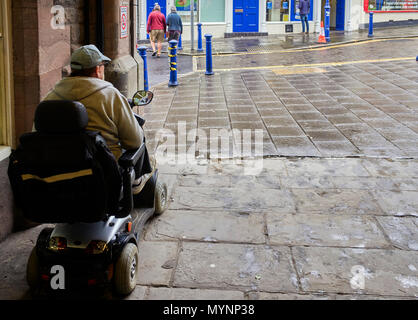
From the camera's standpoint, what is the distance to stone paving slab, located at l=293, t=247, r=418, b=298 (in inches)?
143

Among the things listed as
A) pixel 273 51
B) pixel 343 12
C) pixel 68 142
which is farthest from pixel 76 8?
pixel 343 12

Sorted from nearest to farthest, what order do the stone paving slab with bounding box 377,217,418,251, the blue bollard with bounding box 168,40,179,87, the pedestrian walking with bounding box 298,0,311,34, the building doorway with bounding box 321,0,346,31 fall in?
the stone paving slab with bounding box 377,217,418,251
the blue bollard with bounding box 168,40,179,87
the pedestrian walking with bounding box 298,0,311,34
the building doorway with bounding box 321,0,346,31

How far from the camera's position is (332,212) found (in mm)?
4984

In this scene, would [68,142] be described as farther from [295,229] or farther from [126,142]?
[295,229]

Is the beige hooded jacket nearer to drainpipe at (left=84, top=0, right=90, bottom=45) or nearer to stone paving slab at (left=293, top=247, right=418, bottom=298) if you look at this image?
stone paving slab at (left=293, top=247, right=418, bottom=298)

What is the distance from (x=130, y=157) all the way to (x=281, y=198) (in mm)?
2189

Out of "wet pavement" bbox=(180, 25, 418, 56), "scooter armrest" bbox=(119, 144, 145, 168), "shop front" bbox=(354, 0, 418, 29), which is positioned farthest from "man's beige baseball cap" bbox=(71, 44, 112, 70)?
"shop front" bbox=(354, 0, 418, 29)

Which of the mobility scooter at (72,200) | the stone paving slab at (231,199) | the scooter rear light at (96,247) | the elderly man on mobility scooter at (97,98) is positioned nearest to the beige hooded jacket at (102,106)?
the elderly man on mobility scooter at (97,98)

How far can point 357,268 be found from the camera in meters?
3.90

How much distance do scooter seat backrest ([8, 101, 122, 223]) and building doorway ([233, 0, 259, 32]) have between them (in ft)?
74.4

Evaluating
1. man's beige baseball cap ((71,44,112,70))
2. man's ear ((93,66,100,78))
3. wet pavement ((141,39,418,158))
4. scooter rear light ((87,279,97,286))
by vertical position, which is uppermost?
man's beige baseball cap ((71,44,112,70))

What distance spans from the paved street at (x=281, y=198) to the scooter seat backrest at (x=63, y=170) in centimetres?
73

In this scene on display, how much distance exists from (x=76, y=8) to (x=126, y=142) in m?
2.87
